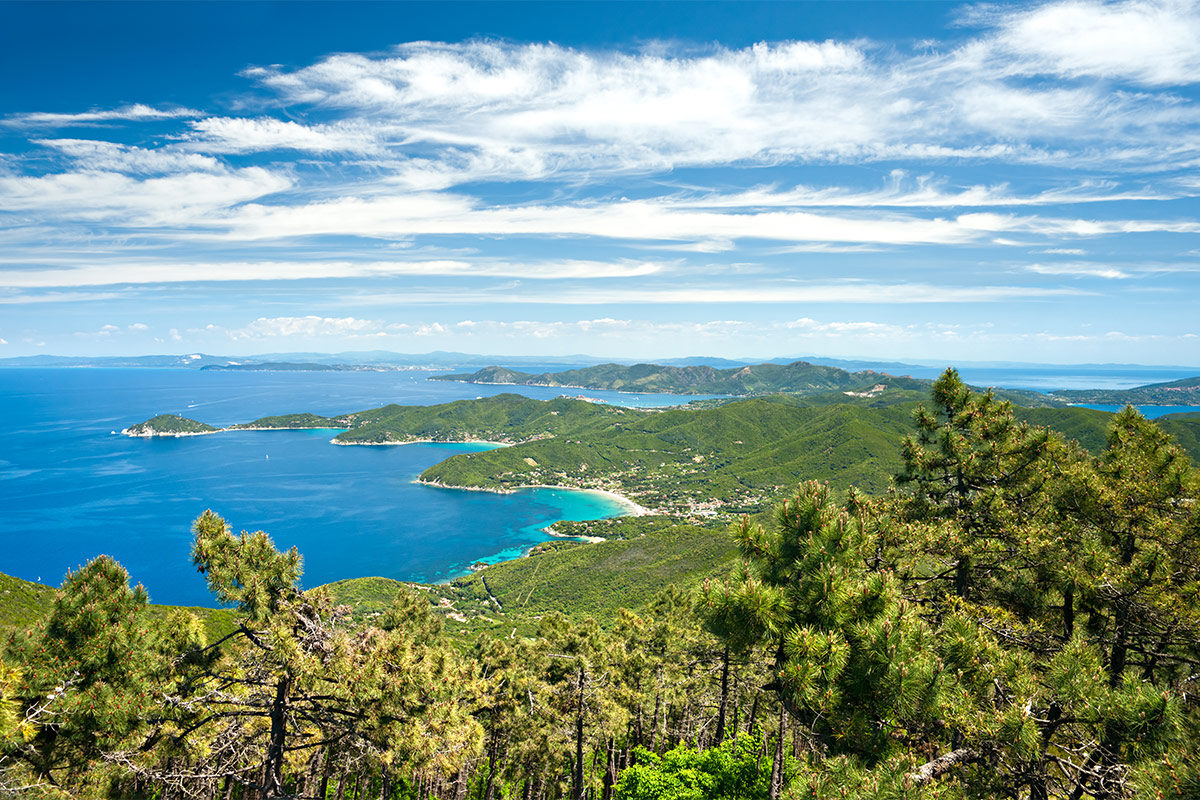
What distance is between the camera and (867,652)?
6051mm

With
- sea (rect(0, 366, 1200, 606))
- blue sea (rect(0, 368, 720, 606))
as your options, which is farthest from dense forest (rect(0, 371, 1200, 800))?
blue sea (rect(0, 368, 720, 606))

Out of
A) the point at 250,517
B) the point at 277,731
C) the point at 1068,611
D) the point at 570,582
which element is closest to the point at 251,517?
the point at 250,517

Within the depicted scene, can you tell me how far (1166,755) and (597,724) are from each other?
18.2m

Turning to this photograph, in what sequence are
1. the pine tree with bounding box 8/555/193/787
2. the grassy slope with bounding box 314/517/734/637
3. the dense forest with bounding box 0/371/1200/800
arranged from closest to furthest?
the dense forest with bounding box 0/371/1200/800
the pine tree with bounding box 8/555/193/787
the grassy slope with bounding box 314/517/734/637

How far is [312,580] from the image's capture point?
105188 millimetres

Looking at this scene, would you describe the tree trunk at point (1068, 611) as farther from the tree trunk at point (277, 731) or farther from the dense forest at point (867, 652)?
the tree trunk at point (277, 731)

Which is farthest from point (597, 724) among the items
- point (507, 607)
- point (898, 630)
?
point (507, 607)

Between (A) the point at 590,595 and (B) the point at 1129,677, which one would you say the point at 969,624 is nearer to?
(B) the point at 1129,677

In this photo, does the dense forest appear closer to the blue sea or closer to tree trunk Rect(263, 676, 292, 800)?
tree trunk Rect(263, 676, 292, 800)

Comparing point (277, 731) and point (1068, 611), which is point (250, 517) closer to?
point (277, 731)

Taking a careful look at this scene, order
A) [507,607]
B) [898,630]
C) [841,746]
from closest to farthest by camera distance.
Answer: [898,630] < [841,746] < [507,607]

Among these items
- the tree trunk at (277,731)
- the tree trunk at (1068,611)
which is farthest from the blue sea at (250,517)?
the tree trunk at (1068,611)

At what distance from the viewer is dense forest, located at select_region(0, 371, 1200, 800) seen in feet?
17.7

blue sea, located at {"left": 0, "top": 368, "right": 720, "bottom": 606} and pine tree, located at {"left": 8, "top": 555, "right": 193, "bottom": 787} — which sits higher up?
pine tree, located at {"left": 8, "top": 555, "right": 193, "bottom": 787}
